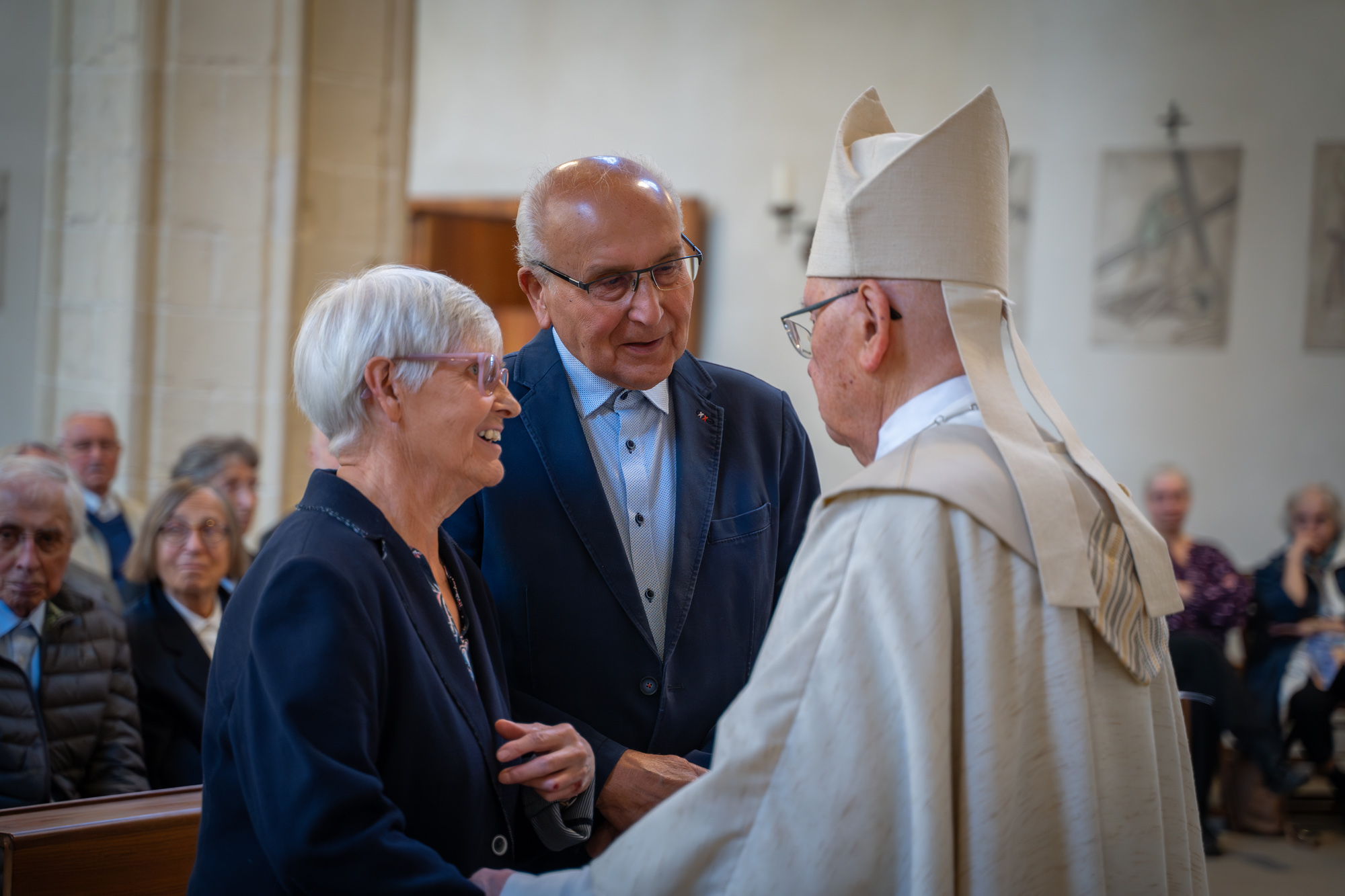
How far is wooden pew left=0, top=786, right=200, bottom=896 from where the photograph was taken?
6.70ft

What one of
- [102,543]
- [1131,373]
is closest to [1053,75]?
[1131,373]

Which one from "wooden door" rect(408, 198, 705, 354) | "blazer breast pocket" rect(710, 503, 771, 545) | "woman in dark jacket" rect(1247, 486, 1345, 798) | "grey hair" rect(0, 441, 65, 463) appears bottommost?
"woman in dark jacket" rect(1247, 486, 1345, 798)

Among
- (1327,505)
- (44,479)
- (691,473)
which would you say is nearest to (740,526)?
(691,473)

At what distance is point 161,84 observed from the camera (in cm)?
491

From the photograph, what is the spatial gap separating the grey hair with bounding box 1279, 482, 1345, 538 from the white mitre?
5678mm

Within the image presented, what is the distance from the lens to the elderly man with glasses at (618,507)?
196 cm

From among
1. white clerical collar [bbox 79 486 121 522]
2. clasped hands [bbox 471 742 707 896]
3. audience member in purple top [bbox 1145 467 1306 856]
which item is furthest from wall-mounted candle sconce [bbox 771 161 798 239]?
clasped hands [bbox 471 742 707 896]

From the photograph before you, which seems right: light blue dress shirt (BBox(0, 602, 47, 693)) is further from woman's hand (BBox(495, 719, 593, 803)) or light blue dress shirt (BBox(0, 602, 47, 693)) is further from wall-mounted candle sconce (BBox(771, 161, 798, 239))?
wall-mounted candle sconce (BBox(771, 161, 798, 239))

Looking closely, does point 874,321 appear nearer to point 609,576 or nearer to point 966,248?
point 966,248

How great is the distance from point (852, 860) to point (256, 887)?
2.51 feet

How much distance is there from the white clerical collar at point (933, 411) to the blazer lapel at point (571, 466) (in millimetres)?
630

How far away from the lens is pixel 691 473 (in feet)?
6.76

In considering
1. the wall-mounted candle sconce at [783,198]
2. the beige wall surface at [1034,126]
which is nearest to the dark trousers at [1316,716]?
the beige wall surface at [1034,126]

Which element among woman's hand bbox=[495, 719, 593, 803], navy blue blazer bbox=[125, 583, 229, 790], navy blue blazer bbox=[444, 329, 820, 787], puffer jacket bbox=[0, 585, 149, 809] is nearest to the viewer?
woman's hand bbox=[495, 719, 593, 803]
